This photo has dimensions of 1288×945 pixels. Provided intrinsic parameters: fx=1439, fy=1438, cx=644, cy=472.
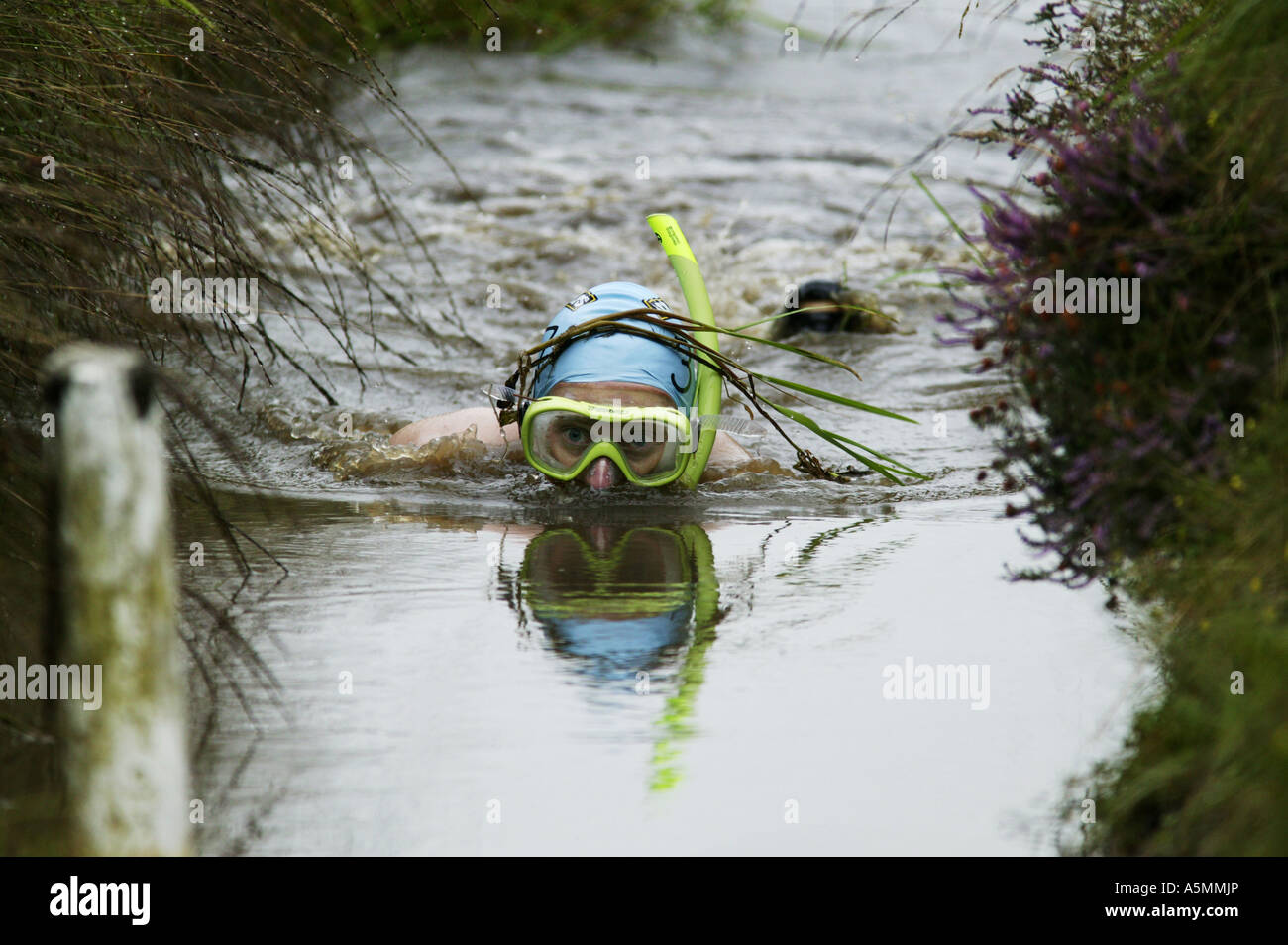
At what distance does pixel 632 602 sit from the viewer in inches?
163

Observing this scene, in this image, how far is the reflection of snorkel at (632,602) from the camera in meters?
3.51

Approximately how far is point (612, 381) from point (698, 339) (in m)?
0.40

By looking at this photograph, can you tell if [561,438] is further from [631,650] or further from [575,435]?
[631,650]

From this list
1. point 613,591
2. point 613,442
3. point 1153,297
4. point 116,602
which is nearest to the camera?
point 116,602

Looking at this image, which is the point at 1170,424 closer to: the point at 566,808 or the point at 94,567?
the point at 566,808

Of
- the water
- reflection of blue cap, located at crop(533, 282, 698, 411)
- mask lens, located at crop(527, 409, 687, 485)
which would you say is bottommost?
the water

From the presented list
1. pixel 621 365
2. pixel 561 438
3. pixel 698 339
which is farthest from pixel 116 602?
pixel 698 339

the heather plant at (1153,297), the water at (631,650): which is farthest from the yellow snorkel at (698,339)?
the heather plant at (1153,297)

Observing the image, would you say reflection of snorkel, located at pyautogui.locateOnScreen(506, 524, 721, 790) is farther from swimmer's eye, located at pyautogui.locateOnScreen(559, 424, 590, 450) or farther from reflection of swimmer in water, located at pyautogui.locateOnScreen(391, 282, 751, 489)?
swimmer's eye, located at pyautogui.locateOnScreen(559, 424, 590, 450)

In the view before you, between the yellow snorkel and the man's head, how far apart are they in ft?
0.37

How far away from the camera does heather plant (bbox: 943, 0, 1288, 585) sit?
2.81 meters

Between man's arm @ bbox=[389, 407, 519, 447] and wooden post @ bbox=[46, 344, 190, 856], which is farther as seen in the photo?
man's arm @ bbox=[389, 407, 519, 447]

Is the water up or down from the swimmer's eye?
down

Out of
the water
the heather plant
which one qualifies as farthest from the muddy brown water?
the heather plant
